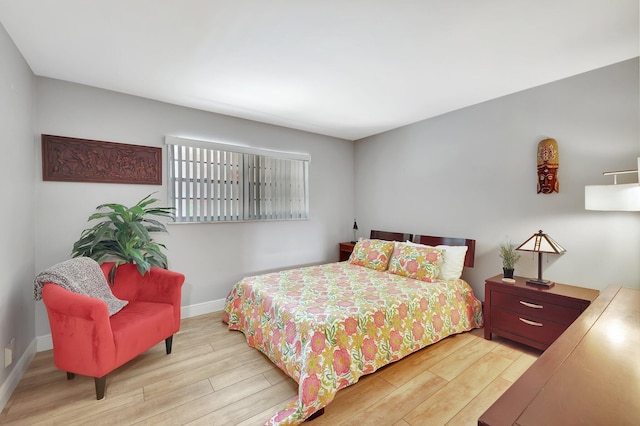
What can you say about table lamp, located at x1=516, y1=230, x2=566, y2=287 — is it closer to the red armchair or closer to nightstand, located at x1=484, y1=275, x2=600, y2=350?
nightstand, located at x1=484, y1=275, x2=600, y2=350

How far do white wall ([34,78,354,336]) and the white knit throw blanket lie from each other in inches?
29.3

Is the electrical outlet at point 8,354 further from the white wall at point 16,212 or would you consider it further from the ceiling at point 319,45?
the ceiling at point 319,45

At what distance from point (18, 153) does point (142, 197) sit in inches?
40.3

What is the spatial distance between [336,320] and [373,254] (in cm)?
166

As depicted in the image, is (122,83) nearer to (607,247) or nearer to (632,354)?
(632,354)

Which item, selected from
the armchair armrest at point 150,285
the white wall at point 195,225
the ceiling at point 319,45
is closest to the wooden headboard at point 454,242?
the white wall at point 195,225

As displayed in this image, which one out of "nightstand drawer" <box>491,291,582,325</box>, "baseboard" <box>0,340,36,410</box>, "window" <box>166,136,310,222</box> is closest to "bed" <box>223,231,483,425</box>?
"nightstand drawer" <box>491,291,582,325</box>

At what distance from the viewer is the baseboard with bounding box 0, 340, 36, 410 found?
1.79 m

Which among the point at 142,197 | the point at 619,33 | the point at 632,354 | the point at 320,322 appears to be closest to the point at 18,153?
the point at 142,197

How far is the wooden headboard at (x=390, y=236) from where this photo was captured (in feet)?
12.6

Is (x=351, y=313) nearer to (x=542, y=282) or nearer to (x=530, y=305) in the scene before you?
(x=530, y=305)

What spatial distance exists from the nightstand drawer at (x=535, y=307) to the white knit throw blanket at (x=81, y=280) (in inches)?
134

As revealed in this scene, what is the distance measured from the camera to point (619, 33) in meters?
1.89

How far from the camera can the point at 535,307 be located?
2.38 meters
